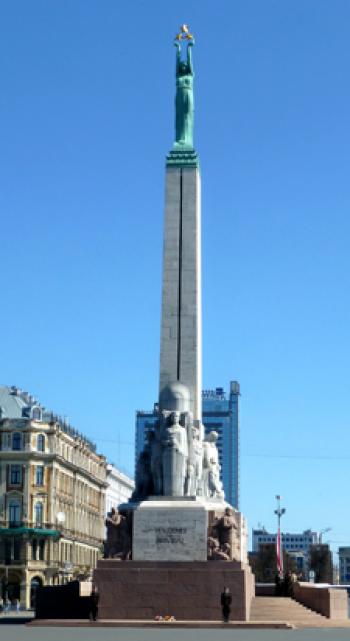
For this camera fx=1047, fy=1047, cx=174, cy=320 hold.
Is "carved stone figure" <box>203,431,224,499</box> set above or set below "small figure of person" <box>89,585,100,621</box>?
above

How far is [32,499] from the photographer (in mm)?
83188

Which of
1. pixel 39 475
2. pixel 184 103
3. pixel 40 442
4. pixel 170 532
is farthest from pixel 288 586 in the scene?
pixel 40 442

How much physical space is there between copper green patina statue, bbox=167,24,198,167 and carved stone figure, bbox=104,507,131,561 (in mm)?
15963

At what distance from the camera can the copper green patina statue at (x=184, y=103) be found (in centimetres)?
4813

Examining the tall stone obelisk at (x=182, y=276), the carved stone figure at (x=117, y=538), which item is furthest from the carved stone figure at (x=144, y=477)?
the tall stone obelisk at (x=182, y=276)

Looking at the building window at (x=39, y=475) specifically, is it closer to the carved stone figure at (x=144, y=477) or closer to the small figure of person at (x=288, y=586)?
the small figure of person at (x=288, y=586)

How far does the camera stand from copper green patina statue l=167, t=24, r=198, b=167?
4694 cm

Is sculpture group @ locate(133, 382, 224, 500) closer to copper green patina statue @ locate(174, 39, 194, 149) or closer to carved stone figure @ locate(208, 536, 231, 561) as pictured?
carved stone figure @ locate(208, 536, 231, 561)

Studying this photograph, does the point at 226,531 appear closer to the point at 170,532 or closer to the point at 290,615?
the point at 170,532

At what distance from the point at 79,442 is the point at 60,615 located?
55.9m

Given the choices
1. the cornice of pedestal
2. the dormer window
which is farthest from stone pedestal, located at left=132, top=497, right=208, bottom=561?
the dormer window

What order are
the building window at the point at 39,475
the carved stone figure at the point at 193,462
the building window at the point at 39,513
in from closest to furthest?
the carved stone figure at the point at 193,462 → the building window at the point at 39,513 → the building window at the point at 39,475

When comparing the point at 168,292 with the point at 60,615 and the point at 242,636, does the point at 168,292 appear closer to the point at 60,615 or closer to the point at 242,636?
the point at 60,615

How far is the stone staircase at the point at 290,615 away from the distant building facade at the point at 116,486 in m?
73.6
